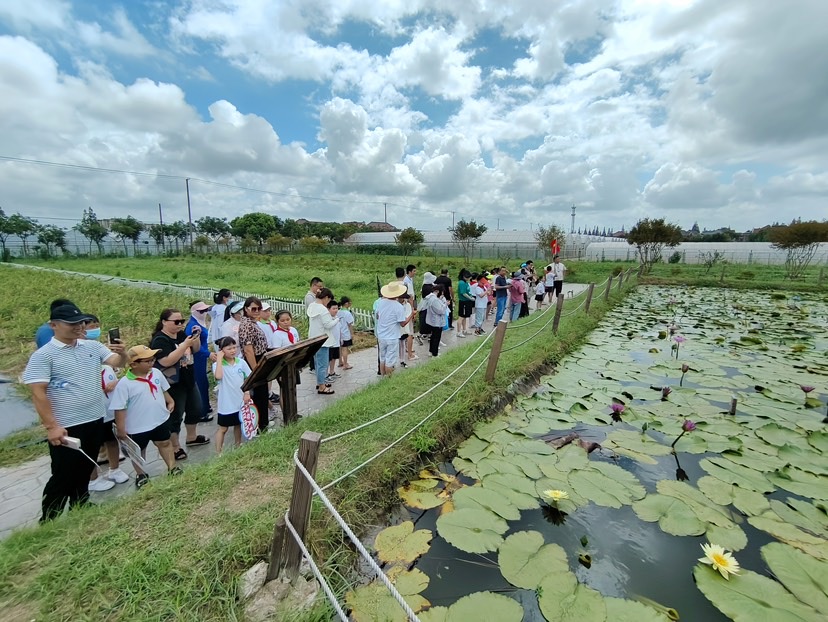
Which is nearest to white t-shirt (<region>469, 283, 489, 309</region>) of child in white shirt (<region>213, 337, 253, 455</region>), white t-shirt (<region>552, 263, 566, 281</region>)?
white t-shirt (<region>552, 263, 566, 281</region>)

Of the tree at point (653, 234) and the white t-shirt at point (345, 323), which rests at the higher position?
the tree at point (653, 234)

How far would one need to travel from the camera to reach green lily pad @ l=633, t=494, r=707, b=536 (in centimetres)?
296

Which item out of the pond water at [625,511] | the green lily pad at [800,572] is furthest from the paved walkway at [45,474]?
the green lily pad at [800,572]

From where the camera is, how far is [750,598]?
2352mm

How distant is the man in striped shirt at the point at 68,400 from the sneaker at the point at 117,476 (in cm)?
48

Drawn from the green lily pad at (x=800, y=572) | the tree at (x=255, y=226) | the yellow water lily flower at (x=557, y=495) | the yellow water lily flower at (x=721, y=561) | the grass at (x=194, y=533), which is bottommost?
the green lily pad at (x=800, y=572)

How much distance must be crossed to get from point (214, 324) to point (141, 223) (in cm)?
6164

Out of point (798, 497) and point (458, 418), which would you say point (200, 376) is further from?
point (798, 497)

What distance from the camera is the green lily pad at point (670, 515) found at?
2.96 metres

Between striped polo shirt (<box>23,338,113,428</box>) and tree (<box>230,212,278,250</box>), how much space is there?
5781 cm

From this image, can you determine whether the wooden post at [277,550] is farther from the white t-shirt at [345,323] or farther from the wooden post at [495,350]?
the white t-shirt at [345,323]

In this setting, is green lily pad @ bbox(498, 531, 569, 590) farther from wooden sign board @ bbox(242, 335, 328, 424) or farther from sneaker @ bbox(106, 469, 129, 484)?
sneaker @ bbox(106, 469, 129, 484)

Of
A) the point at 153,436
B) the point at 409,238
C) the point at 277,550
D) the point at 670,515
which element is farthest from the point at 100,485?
the point at 409,238

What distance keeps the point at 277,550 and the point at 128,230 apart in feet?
209
